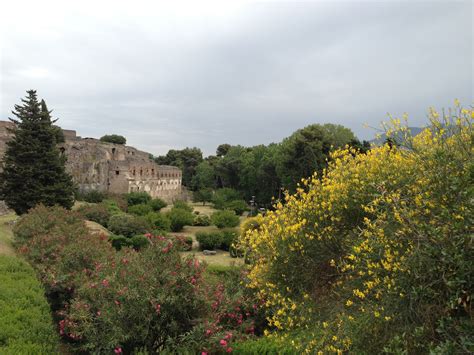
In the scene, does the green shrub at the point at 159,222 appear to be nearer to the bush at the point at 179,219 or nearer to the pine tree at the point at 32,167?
the bush at the point at 179,219

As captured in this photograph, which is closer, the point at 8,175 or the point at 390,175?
the point at 390,175

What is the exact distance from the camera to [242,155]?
63.4 m

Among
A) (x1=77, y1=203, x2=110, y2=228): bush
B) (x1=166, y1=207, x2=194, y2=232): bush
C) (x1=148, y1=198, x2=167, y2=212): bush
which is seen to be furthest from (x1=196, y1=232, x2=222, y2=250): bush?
(x1=148, y1=198, x2=167, y2=212): bush

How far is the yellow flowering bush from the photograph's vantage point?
14.1 feet

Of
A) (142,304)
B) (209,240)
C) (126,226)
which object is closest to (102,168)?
(126,226)

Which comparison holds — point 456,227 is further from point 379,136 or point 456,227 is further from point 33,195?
point 33,195

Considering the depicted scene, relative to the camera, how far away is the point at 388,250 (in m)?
4.92

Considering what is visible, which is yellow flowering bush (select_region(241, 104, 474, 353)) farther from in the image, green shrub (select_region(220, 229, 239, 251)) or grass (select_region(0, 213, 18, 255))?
green shrub (select_region(220, 229, 239, 251))

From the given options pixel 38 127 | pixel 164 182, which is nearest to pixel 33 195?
pixel 38 127

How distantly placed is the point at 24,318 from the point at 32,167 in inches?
756

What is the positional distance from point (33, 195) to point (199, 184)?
51.3 m

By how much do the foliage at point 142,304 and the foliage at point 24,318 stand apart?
0.69 meters

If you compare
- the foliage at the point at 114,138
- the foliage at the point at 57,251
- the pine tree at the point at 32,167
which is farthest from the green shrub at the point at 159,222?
the foliage at the point at 114,138

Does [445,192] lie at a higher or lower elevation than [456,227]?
higher
